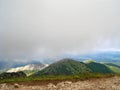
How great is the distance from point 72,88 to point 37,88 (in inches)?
273

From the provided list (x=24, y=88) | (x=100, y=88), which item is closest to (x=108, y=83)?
(x=100, y=88)

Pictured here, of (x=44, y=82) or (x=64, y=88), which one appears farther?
(x=44, y=82)

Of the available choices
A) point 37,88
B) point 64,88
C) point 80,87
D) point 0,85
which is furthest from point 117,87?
point 0,85

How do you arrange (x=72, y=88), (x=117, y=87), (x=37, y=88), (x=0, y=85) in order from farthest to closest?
1. (x=0, y=85)
2. (x=37, y=88)
3. (x=72, y=88)
4. (x=117, y=87)

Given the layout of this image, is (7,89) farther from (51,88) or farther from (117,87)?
(117,87)

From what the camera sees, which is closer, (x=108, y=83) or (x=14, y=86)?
(x=108, y=83)

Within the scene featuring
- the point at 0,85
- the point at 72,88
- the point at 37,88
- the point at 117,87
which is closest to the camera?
the point at 117,87

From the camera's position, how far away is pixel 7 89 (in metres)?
41.7

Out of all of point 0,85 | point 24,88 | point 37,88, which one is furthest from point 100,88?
point 0,85

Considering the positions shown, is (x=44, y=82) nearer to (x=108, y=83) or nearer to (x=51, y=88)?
(x=51, y=88)

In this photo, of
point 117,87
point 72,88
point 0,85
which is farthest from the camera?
point 0,85

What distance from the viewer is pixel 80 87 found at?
38.6m

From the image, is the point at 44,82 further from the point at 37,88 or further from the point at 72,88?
the point at 72,88

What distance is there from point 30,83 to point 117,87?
63.3 feet
